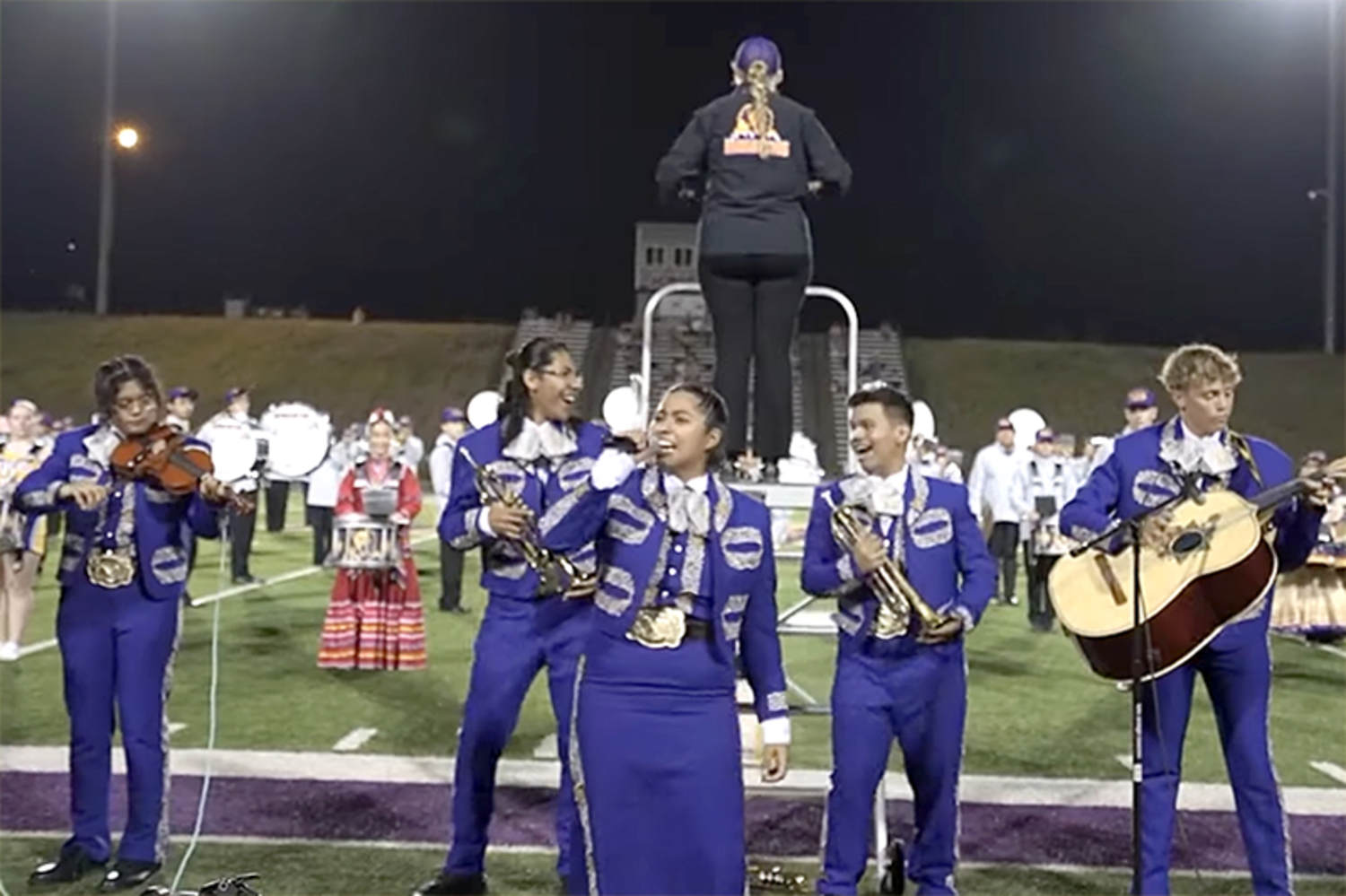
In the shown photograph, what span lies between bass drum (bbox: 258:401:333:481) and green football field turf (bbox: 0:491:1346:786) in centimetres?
152

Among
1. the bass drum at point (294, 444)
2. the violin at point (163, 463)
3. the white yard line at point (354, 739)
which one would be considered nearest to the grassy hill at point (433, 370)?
the bass drum at point (294, 444)

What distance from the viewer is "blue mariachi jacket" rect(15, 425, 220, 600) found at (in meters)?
5.20

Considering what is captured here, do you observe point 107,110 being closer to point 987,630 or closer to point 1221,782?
point 987,630

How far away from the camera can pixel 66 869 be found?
17.0 feet

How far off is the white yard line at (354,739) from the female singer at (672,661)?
4.08m

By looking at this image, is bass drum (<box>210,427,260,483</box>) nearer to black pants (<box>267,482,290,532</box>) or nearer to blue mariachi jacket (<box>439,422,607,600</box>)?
blue mariachi jacket (<box>439,422,607,600</box>)

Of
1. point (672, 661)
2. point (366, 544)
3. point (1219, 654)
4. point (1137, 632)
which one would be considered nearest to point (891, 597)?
point (1137, 632)

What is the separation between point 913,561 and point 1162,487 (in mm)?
912

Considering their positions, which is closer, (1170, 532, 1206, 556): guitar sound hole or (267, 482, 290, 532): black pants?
(1170, 532, 1206, 556): guitar sound hole

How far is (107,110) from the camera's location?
3178 cm

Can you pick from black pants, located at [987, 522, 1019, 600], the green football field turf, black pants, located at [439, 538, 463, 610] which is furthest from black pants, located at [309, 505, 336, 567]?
black pants, located at [987, 522, 1019, 600]

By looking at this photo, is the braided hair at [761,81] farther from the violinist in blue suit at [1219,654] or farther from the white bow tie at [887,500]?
the violinist in blue suit at [1219,654]

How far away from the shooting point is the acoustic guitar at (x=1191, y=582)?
4.54 meters

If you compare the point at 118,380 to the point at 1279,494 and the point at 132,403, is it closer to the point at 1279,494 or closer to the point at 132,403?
the point at 132,403
